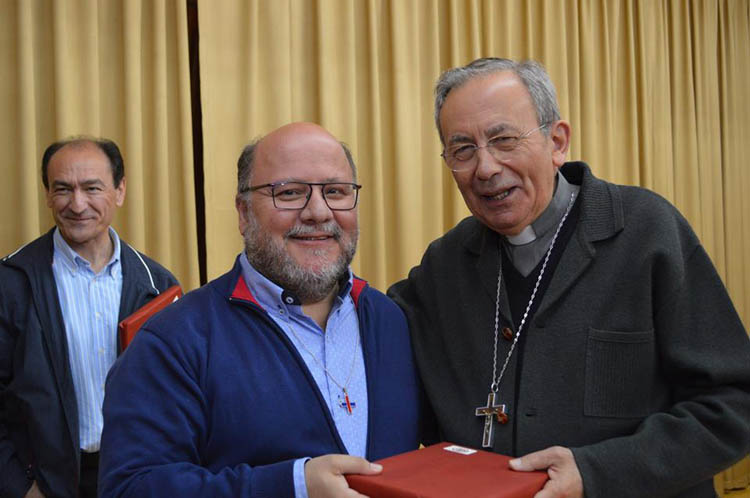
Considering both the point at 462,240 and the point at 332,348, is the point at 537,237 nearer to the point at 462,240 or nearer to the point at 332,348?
the point at 462,240

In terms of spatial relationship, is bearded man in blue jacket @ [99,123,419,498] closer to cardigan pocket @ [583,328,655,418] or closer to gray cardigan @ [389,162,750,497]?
gray cardigan @ [389,162,750,497]

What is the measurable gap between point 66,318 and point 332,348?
1380mm

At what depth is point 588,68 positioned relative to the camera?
15.0ft

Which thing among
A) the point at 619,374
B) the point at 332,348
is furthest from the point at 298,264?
the point at 619,374

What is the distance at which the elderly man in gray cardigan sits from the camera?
146 cm

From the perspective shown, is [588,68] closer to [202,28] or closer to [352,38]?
[352,38]

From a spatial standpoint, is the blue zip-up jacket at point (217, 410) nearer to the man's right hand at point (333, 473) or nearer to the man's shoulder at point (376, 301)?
the man's right hand at point (333, 473)

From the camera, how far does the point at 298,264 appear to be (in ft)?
5.42

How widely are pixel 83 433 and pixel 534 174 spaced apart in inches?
72.0

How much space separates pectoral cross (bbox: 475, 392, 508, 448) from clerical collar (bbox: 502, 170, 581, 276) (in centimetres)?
33

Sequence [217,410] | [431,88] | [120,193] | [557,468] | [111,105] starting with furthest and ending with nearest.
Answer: [431,88]
[111,105]
[120,193]
[217,410]
[557,468]

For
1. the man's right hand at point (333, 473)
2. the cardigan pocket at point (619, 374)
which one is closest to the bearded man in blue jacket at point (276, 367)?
the man's right hand at point (333, 473)

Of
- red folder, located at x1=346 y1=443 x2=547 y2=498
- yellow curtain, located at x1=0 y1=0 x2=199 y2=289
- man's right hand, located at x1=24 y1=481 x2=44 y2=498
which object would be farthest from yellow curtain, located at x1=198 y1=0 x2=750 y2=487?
red folder, located at x1=346 y1=443 x2=547 y2=498

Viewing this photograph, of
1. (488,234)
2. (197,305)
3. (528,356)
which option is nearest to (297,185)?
(197,305)
